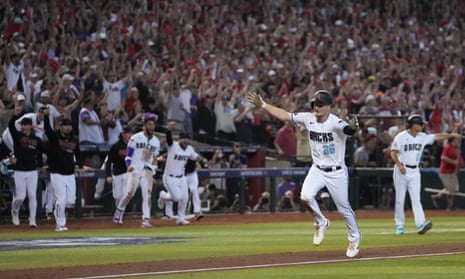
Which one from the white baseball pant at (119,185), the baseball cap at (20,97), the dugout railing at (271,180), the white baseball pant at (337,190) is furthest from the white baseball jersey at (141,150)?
the white baseball pant at (337,190)

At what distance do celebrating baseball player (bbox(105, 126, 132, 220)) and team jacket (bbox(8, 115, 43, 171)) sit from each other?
6.48 feet

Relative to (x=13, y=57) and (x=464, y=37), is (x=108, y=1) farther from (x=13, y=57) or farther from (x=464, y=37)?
(x=464, y=37)

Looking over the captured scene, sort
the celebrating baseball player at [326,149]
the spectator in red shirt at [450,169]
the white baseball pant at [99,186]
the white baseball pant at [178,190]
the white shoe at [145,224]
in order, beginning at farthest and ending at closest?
the spectator in red shirt at [450,169]
the white baseball pant at [99,186]
the white baseball pant at [178,190]
the white shoe at [145,224]
the celebrating baseball player at [326,149]

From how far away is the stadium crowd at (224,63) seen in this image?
2488 cm

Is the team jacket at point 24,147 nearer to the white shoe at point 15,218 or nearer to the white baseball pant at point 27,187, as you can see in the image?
the white baseball pant at point 27,187

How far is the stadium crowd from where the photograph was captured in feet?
81.6

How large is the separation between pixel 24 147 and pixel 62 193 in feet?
4.47

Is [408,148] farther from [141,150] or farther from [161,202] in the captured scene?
[161,202]

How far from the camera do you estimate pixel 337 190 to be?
47.0 ft

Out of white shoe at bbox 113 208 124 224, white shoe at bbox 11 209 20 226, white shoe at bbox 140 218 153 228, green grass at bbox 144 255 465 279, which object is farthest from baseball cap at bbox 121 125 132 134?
green grass at bbox 144 255 465 279

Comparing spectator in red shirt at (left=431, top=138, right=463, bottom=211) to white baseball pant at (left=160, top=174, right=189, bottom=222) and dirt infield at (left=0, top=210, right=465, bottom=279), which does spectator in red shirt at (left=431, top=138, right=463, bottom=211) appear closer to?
white baseball pant at (left=160, top=174, right=189, bottom=222)

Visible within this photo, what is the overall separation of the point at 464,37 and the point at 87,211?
56.1ft

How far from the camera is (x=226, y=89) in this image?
28359mm

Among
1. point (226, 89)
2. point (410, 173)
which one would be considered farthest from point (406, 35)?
point (410, 173)
